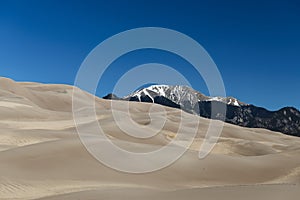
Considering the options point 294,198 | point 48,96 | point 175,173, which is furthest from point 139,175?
point 48,96

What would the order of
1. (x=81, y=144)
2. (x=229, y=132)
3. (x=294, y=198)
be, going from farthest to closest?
(x=229, y=132)
(x=81, y=144)
(x=294, y=198)

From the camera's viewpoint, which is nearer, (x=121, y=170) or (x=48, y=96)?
(x=121, y=170)

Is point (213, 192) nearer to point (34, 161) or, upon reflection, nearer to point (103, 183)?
point (103, 183)

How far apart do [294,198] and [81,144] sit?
11233 millimetres

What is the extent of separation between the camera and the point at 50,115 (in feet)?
131

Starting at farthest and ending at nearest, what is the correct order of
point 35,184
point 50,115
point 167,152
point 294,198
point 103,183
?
point 50,115
point 167,152
point 103,183
point 35,184
point 294,198

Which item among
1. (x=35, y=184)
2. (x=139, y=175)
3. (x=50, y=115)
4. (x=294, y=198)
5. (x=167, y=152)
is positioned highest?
(x=50, y=115)

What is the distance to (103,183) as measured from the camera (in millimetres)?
12094

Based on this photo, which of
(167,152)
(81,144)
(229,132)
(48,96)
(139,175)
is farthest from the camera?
(48,96)

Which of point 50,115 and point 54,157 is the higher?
point 50,115

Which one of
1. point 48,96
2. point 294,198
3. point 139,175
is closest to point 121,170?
point 139,175

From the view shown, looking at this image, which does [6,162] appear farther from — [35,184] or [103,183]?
[103,183]

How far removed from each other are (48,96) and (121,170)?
5118 centimetres

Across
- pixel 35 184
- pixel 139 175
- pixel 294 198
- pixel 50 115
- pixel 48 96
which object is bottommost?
pixel 294 198
